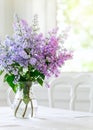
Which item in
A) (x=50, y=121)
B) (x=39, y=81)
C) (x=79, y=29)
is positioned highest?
(x=79, y=29)

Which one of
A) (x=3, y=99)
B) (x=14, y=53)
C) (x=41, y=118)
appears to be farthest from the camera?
(x=3, y=99)

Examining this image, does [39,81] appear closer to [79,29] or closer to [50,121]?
[50,121]

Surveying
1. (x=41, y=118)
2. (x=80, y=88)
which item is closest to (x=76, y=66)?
(x=80, y=88)

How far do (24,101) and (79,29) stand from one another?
53.3 inches

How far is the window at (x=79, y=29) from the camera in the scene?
2.75m

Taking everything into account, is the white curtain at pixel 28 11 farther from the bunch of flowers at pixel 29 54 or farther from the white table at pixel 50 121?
the bunch of flowers at pixel 29 54

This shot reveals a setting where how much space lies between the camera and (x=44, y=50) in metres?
1.48

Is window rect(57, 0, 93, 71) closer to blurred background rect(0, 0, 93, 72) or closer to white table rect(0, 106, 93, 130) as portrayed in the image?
blurred background rect(0, 0, 93, 72)

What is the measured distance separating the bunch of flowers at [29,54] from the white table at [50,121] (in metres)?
0.17

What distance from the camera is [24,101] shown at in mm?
1519

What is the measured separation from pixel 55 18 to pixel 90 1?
0.30 metres

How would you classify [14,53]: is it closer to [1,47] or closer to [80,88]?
[1,47]

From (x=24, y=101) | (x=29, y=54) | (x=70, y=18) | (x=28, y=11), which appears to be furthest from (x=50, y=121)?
(x=70, y=18)

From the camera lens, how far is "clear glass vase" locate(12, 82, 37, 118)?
152 centimetres
